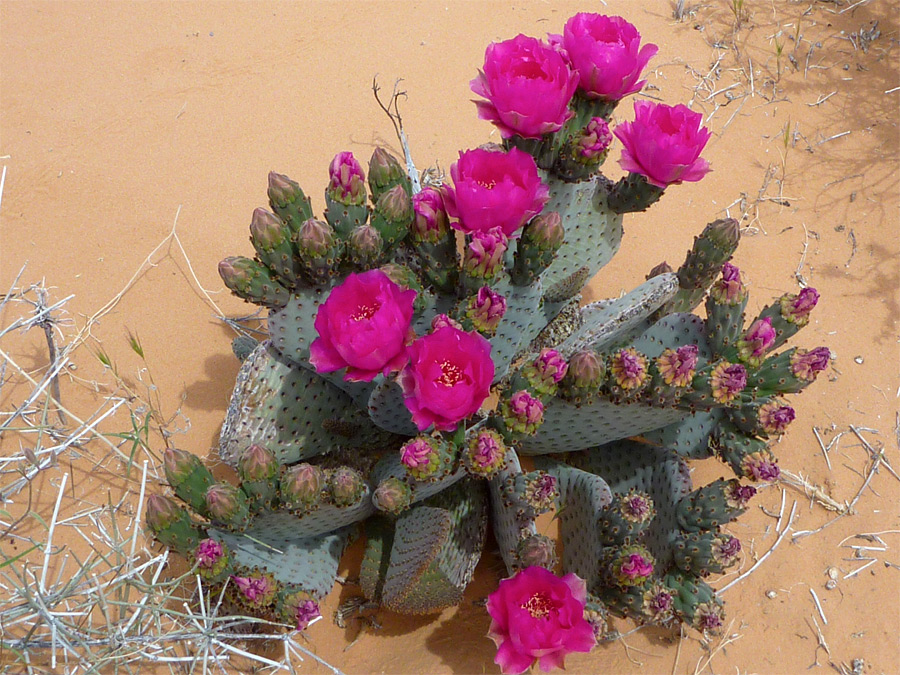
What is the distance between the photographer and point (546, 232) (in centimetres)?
177

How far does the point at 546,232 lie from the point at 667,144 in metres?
0.41

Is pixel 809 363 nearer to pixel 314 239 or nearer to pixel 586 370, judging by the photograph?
pixel 586 370

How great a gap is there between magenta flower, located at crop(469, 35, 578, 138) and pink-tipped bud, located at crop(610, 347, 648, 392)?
23.9 inches

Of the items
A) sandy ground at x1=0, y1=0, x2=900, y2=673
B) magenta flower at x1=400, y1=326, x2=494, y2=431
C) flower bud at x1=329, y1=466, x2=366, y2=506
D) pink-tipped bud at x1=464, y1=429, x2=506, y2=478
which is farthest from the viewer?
sandy ground at x1=0, y1=0, x2=900, y2=673

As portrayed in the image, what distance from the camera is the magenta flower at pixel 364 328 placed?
156 cm

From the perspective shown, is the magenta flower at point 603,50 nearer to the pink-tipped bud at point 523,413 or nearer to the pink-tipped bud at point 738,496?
the pink-tipped bud at point 523,413

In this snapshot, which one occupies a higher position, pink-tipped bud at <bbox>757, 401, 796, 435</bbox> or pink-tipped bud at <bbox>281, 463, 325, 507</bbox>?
pink-tipped bud at <bbox>281, 463, 325, 507</bbox>

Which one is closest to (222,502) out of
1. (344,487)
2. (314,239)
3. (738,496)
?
(344,487)

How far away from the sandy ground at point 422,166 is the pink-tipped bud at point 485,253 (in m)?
1.08

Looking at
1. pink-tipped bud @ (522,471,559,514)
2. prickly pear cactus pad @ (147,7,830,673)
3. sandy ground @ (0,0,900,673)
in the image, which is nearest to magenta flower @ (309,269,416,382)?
prickly pear cactus pad @ (147,7,830,673)

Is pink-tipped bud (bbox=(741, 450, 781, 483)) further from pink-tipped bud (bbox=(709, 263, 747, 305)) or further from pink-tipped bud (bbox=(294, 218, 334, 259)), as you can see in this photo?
pink-tipped bud (bbox=(294, 218, 334, 259))

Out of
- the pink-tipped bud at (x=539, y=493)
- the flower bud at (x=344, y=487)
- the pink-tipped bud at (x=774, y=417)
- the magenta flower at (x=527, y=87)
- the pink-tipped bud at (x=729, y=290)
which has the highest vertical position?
the magenta flower at (x=527, y=87)

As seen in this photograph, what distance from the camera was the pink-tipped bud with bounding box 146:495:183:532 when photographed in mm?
1689

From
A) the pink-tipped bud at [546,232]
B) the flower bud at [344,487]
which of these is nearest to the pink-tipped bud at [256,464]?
the flower bud at [344,487]
